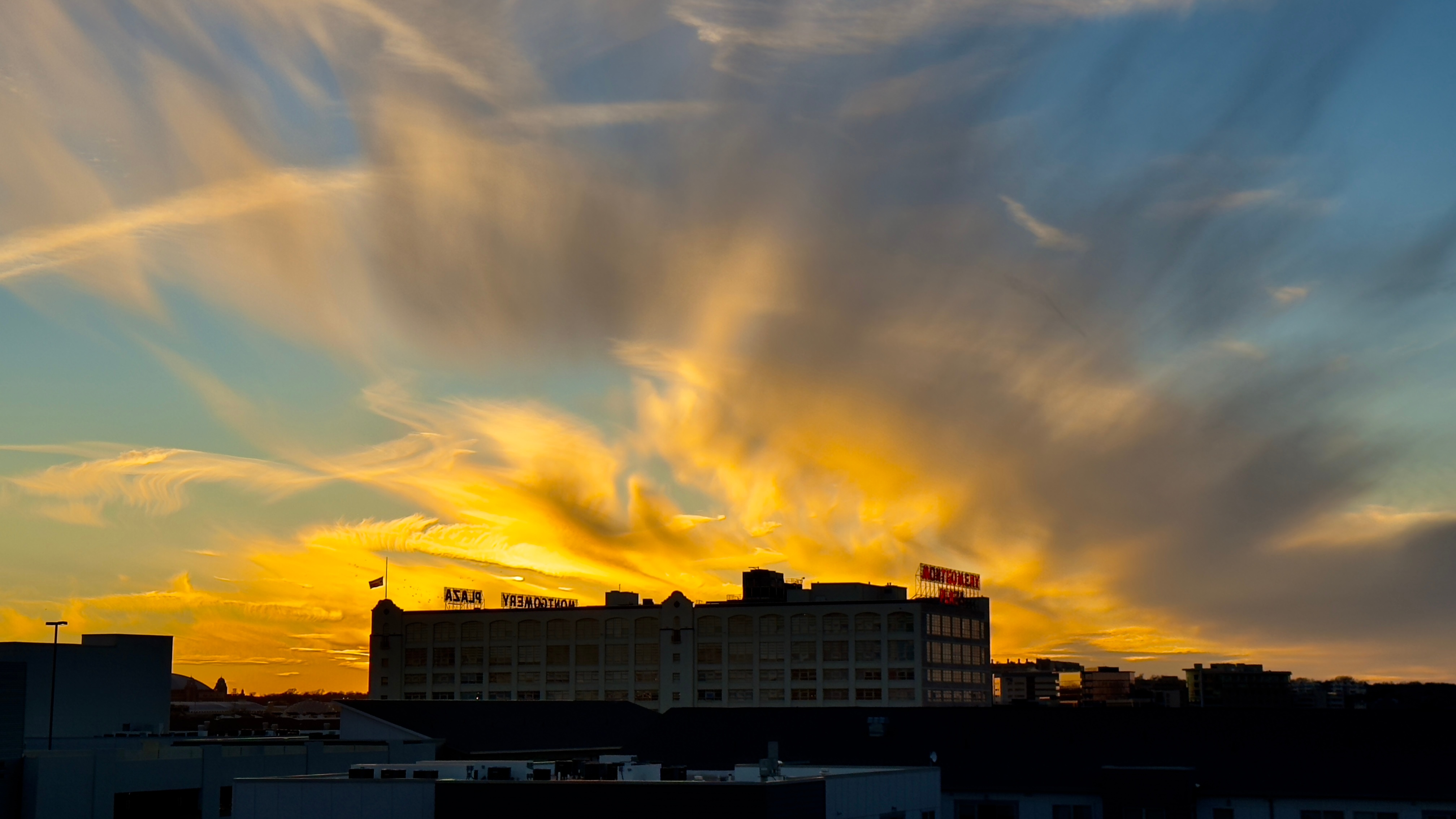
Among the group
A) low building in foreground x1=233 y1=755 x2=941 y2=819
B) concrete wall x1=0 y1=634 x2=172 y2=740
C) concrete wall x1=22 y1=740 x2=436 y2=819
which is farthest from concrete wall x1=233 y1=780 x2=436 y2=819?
concrete wall x1=0 y1=634 x2=172 y2=740

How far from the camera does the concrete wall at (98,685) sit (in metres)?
122

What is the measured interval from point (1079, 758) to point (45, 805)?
5990cm

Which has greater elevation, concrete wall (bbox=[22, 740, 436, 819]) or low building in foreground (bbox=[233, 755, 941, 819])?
low building in foreground (bbox=[233, 755, 941, 819])

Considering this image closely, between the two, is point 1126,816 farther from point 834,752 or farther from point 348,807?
point 348,807

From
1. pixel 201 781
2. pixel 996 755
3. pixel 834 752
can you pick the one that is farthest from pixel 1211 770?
pixel 201 781

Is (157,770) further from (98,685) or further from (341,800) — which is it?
(98,685)

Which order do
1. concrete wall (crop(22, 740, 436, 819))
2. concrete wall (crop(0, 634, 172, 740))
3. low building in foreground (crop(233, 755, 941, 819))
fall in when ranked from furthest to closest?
1. concrete wall (crop(0, 634, 172, 740))
2. concrete wall (crop(22, 740, 436, 819))
3. low building in foreground (crop(233, 755, 941, 819))

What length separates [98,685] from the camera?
127625 mm

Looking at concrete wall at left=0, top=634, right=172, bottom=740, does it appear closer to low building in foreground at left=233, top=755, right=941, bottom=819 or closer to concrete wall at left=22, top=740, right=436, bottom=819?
concrete wall at left=22, top=740, right=436, bottom=819

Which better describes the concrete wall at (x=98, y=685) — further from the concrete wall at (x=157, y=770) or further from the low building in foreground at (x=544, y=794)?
the low building in foreground at (x=544, y=794)

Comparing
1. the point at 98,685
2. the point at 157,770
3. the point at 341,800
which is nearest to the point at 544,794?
the point at 341,800

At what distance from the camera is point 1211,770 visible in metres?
88.0

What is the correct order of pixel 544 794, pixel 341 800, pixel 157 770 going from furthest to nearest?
pixel 157 770, pixel 341 800, pixel 544 794

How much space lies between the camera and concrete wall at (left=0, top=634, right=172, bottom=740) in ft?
400
